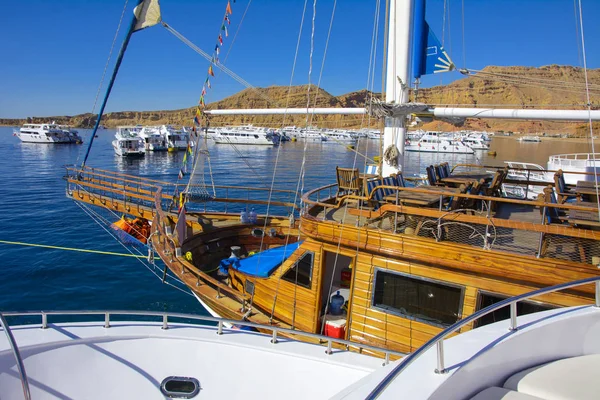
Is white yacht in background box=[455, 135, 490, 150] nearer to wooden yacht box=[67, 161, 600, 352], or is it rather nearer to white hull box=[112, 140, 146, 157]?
white hull box=[112, 140, 146, 157]

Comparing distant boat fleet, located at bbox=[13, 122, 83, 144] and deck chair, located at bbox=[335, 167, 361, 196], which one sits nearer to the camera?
deck chair, located at bbox=[335, 167, 361, 196]

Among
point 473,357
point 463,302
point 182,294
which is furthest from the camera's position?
point 182,294

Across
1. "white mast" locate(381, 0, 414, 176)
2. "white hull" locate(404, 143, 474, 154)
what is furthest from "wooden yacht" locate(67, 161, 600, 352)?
"white hull" locate(404, 143, 474, 154)

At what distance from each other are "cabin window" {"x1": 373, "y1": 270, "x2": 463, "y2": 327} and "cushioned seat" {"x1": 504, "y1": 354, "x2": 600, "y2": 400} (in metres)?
2.11

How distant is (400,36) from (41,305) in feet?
43.6

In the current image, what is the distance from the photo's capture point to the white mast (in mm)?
9508

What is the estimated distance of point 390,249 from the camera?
6.18 meters

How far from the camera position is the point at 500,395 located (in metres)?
3.31

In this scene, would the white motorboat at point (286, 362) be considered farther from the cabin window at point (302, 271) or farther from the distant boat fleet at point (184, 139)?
the distant boat fleet at point (184, 139)

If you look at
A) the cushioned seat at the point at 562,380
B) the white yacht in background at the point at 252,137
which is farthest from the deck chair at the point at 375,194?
the white yacht in background at the point at 252,137

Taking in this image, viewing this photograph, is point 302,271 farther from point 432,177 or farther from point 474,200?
point 432,177

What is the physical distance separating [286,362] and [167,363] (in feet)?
5.11

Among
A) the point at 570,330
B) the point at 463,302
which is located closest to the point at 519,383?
the point at 570,330

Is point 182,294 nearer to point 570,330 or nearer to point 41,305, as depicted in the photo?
point 41,305
